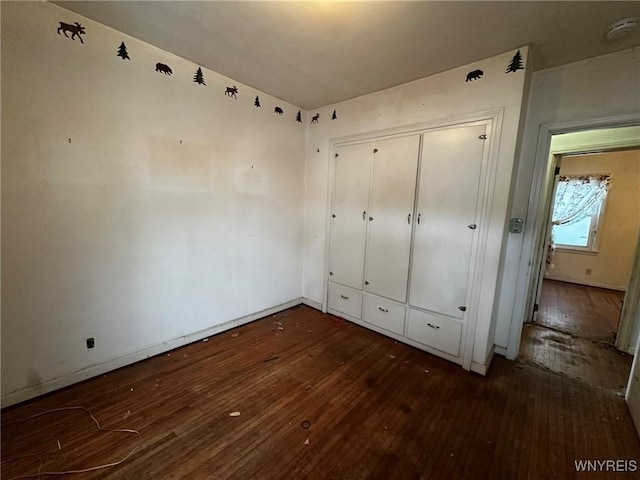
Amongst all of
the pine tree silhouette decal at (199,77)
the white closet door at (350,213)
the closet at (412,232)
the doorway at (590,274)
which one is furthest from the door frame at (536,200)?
the pine tree silhouette decal at (199,77)

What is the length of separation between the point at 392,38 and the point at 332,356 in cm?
266

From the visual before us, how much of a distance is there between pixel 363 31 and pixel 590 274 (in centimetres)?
624

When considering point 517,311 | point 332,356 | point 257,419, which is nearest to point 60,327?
point 257,419

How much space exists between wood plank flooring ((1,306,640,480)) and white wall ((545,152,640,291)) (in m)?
4.15

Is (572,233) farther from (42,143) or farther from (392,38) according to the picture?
(42,143)

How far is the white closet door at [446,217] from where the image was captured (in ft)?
7.12

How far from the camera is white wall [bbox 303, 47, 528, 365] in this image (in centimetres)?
196

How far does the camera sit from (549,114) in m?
2.16

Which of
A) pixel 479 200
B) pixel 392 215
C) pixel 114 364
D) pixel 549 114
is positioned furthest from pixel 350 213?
pixel 114 364

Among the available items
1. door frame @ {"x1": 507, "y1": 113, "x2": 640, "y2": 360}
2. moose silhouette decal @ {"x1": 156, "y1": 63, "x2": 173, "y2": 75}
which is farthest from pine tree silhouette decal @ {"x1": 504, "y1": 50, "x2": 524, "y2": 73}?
moose silhouette decal @ {"x1": 156, "y1": 63, "x2": 173, "y2": 75}

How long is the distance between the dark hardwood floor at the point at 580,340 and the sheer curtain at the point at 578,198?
1.03 metres

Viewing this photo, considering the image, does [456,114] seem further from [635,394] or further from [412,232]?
[635,394]

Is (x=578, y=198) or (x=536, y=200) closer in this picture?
(x=536, y=200)

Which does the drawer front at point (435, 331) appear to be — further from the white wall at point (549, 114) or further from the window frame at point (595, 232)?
the window frame at point (595, 232)
